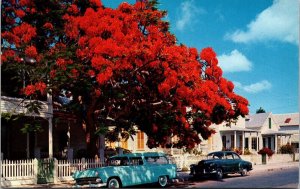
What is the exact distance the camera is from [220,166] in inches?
983

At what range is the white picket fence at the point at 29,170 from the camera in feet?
64.9

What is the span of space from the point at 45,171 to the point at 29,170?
0.71m

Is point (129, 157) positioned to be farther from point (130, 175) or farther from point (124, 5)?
point (124, 5)

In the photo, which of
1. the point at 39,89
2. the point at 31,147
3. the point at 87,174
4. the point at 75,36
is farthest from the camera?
the point at 31,147

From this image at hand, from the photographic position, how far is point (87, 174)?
59.3ft

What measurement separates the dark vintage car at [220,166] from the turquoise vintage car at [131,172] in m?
4.50

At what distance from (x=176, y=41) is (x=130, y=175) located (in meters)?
7.39

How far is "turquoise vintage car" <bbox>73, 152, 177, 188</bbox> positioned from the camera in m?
18.0

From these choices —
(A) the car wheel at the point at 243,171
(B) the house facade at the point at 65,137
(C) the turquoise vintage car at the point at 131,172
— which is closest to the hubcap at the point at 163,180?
(C) the turquoise vintage car at the point at 131,172

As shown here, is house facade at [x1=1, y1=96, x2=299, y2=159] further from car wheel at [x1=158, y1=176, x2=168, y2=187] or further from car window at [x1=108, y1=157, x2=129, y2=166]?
car wheel at [x1=158, y1=176, x2=168, y2=187]

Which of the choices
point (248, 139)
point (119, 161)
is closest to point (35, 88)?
point (119, 161)

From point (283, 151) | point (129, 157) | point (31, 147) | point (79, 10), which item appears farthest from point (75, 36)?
point (283, 151)

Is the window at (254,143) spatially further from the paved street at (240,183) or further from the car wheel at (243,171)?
the car wheel at (243,171)

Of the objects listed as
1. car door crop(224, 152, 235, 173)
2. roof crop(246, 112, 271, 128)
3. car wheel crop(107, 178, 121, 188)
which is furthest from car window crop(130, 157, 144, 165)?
roof crop(246, 112, 271, 128)
